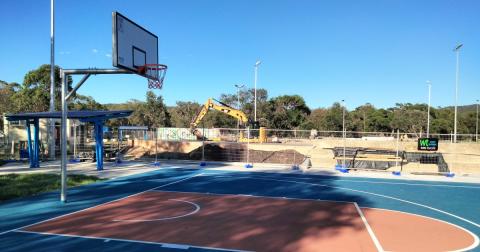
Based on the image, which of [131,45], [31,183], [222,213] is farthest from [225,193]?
[31,183]

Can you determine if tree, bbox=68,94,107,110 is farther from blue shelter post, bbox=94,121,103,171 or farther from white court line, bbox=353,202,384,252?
white court line, bbox=353,202,384,252

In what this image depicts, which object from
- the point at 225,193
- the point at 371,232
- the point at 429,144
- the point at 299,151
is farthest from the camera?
the point at 299,151

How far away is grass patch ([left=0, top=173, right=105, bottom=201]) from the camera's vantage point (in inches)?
528

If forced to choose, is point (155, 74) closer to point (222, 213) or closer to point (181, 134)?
point (222, 213)

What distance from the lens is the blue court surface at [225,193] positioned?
26.4ft

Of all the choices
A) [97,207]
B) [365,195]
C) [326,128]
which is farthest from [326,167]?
[326,128]

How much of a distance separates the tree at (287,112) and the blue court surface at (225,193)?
158ft

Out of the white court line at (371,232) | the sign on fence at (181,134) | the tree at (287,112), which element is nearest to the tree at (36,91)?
the sign on fence at (181,134)

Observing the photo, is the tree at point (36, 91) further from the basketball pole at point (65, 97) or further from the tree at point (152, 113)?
the basketball pole at point (65, 97)

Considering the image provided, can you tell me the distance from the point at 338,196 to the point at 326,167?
32.3 feet

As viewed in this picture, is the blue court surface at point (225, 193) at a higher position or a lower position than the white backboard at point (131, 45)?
lower

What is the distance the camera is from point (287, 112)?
73.0 meters

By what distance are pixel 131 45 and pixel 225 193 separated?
21.2 feet

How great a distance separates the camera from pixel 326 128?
7050 centimetres
